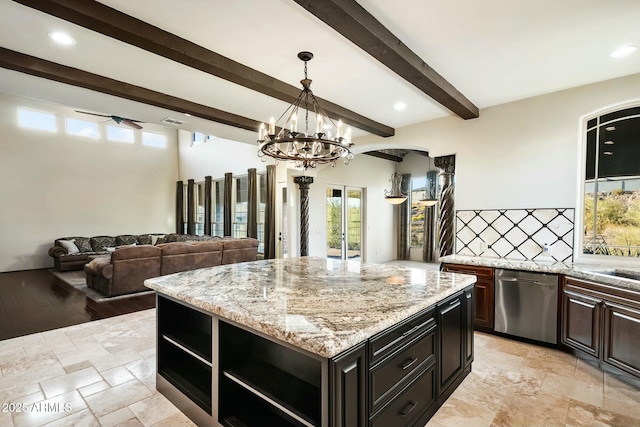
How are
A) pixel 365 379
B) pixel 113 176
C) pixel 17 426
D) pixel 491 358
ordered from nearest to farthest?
pixel 365 379, pixel 17 426, pixel 491 358, pixel 113 176

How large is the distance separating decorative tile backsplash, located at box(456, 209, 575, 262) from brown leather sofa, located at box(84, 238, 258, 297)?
186 inches

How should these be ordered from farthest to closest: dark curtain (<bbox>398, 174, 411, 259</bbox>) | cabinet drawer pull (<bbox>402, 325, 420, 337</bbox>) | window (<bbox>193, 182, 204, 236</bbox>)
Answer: window (<bbox>193, 182, 204, 236</bbox>) < dark curtain (<bbox>398, 174, 411, 259</bbox>) < cabinet drawer pull (<bbox>402, 325, 420, 337</bbox>)

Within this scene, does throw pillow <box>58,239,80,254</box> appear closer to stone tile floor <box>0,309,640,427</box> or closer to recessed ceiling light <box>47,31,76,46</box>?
stone tile floor <box>0,309,640,427</box>

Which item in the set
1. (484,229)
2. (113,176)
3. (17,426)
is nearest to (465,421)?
(484,229)

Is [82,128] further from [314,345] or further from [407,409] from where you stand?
[407,409]

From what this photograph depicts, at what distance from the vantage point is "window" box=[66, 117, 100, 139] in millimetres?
8500

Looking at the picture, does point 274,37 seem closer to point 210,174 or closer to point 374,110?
point 374,110

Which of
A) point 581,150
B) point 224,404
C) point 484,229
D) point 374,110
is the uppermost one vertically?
point 374,110

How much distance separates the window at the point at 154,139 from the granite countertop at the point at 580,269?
32.7 ft

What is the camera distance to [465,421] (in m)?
2.10

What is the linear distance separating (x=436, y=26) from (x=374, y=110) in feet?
6.55

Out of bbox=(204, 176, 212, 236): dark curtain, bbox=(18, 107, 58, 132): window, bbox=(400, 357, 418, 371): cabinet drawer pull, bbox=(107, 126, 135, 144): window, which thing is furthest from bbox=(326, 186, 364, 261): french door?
bbox=(18, 107, 58, 132): window

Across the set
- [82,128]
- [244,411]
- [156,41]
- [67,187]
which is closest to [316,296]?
[244,411]

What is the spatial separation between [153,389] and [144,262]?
11.2ft
